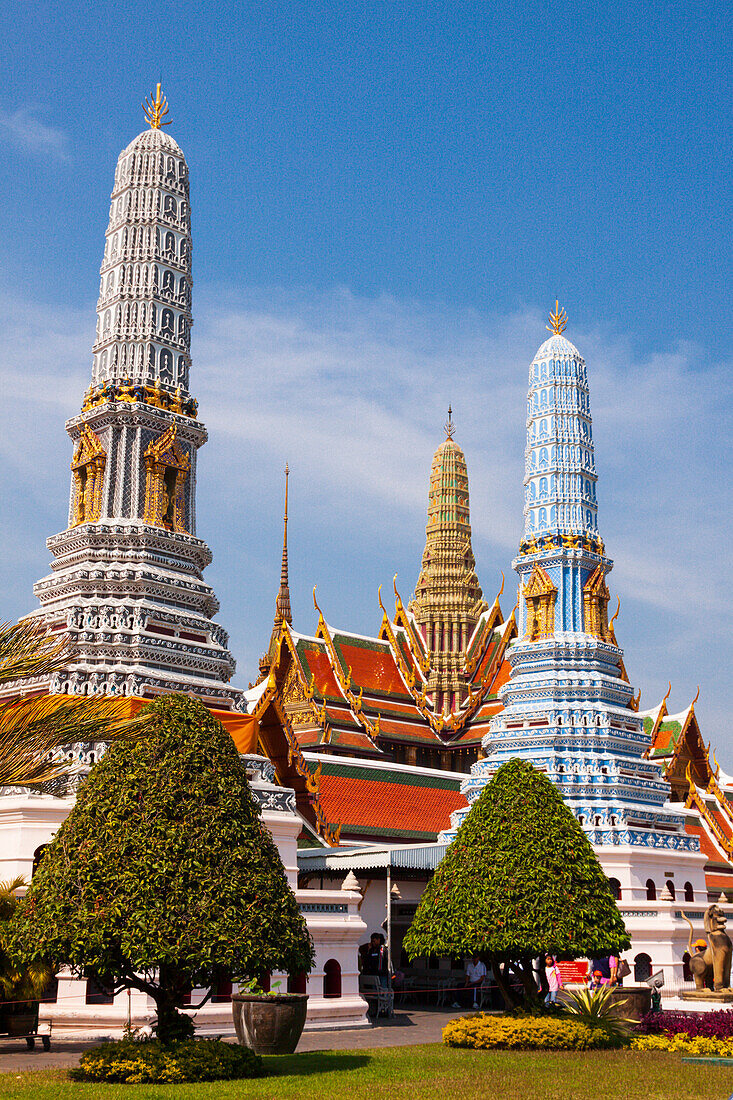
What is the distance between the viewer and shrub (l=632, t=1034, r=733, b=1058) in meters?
14.8

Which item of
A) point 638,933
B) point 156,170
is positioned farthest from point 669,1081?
point 156,170

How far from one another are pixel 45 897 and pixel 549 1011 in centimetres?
690

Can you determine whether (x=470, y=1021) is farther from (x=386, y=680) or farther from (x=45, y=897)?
(x=386, y=680)

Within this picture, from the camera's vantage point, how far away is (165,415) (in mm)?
25047

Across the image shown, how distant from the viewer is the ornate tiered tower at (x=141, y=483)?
22.6 meters

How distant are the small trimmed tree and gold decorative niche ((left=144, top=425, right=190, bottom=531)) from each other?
10.8m

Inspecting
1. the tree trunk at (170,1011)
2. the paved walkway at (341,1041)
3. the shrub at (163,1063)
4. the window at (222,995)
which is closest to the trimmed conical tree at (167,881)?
the tree trunk at (170,1011)

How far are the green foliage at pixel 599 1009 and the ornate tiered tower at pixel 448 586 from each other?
92.5 ft

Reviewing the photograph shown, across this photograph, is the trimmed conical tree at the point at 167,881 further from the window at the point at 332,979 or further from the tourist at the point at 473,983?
the tourist at the point at 473,983

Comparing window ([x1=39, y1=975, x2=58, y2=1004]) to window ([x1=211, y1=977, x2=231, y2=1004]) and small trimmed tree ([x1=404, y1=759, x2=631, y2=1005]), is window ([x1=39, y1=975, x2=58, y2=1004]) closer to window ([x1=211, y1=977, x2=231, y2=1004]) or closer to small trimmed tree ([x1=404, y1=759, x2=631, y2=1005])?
window ([x1=211, y1=977, x2=231, y2=1004])

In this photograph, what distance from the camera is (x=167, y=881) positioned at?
39.1ft

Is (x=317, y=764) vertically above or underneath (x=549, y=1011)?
above

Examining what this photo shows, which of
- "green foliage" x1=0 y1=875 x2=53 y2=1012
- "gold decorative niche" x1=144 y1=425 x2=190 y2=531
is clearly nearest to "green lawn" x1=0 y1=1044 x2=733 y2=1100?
"green foliage" x1=0 y1=875 x2=53 y2=1012

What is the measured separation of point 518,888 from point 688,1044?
9.63 ft
